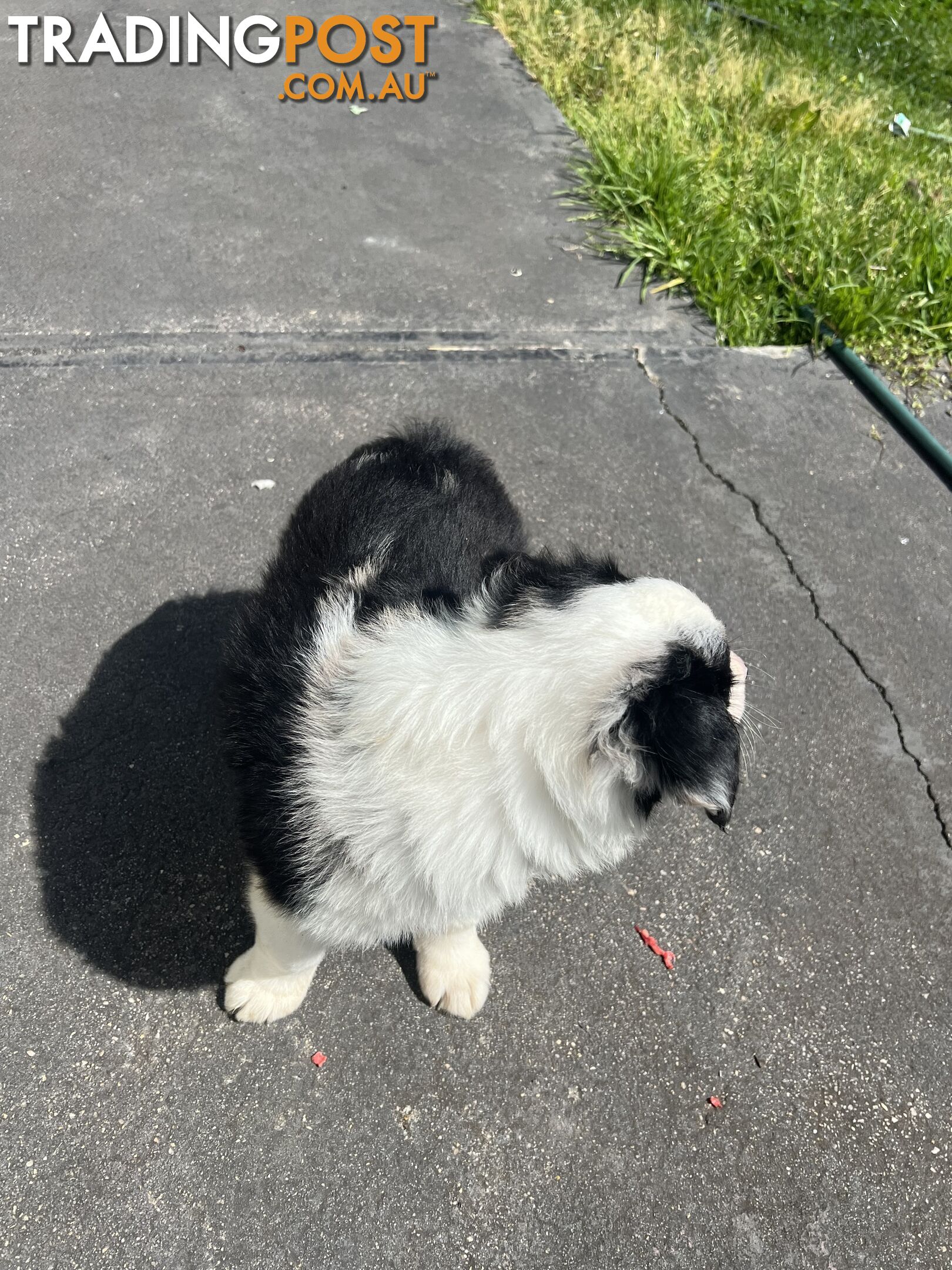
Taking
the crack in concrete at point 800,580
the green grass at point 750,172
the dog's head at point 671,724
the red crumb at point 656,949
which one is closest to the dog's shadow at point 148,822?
the red crumb at point 656,949

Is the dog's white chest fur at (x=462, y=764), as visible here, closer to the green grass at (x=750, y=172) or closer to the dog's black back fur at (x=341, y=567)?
the dog's black back fur at (x=341, y=567)

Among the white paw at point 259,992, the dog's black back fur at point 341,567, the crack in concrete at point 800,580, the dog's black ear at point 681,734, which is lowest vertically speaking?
the white paw at point 259,992

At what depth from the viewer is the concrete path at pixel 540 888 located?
209 centimetres

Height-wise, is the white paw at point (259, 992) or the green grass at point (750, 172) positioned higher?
the green grass at point (750, 172)

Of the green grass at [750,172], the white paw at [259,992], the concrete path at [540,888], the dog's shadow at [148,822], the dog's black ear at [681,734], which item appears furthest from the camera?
the green grass at [750,172]

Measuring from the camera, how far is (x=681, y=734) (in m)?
1.49

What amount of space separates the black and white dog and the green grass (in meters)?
3.19

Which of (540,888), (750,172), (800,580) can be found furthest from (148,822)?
(750,172)

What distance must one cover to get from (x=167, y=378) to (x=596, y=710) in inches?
118

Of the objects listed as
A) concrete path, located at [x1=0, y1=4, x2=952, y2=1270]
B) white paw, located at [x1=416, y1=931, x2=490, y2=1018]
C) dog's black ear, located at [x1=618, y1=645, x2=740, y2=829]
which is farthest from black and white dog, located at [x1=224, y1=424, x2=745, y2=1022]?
concrete path, located at [x1=0, y1=4, x2=952, y2=1270]

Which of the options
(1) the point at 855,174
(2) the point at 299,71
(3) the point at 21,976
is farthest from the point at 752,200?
(3) the point at 21,976

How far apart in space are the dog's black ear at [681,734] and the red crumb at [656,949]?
3.62 feet

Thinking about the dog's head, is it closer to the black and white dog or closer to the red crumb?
the black and white dog

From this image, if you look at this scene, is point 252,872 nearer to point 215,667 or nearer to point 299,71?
point 215,667
